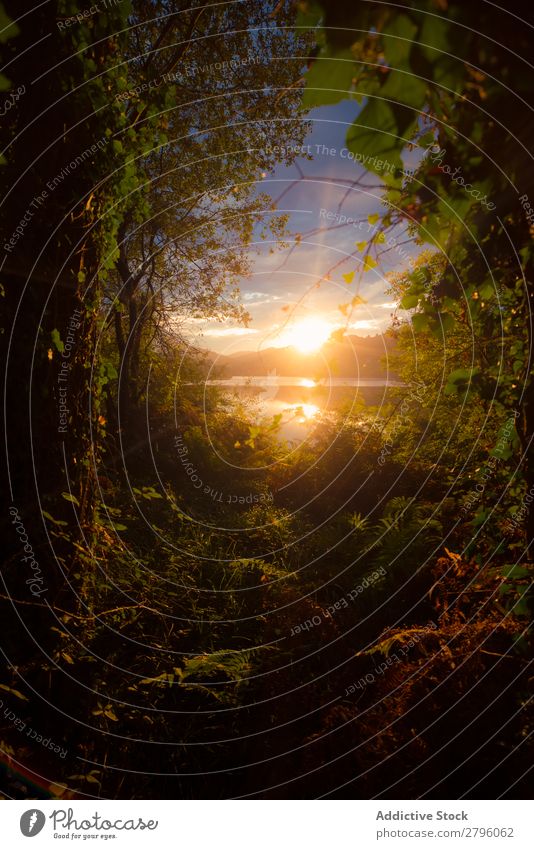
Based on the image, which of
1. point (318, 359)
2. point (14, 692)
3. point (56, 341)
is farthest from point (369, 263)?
point (14, 692)

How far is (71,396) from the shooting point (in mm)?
3525

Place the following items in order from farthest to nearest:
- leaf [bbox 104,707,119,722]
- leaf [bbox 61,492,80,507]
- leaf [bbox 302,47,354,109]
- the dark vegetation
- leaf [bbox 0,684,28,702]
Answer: leaf [bbox 61,492,80,507] → leaf [bbox 104,707,119,722] → leaf [bbox 0,684,28,702] → the dark vegetation → leaf [bbox 302,47,354,109]

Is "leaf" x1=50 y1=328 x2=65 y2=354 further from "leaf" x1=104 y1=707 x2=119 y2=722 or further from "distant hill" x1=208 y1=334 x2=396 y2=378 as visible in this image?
"leaf" x1=104 y1=707 x2=119 y2=722

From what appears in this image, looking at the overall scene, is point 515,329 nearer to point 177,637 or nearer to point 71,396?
point 71,396

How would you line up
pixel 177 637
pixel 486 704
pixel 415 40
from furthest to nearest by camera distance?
pixel 177 637
pixel 486 704
pixel 415 40

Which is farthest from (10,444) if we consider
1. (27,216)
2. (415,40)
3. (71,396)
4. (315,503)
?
(315,503)

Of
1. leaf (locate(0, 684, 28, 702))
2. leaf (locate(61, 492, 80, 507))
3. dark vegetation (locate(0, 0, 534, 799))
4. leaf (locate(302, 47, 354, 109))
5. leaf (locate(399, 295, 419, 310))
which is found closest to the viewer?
leaf (locate(302, 47, 354, 109))

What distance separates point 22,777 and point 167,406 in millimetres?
13416
